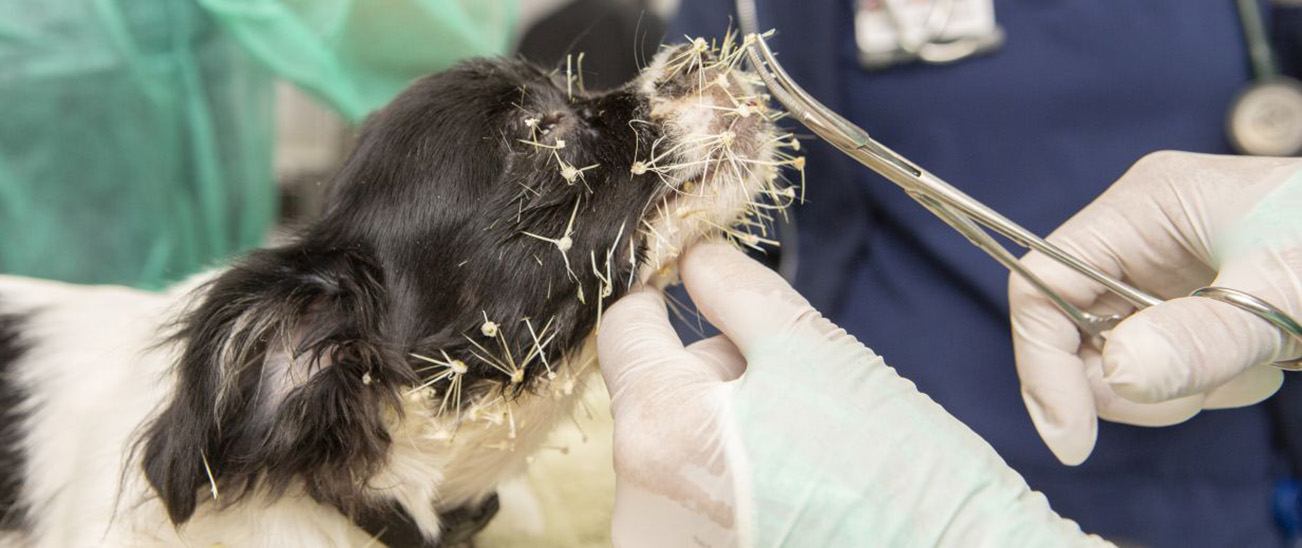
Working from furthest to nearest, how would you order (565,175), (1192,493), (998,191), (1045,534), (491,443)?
(998,191) → (1192,493) → (491,443) → (565,175) → (1045,534)

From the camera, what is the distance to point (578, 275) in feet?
3.43

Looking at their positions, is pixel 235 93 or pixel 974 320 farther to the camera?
pixel 235 93

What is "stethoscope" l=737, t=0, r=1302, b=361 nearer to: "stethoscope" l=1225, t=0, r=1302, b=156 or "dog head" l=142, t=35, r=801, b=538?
"dog head" l=142, t=35, r=801, b=538

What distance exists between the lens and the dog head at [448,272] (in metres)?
0.98

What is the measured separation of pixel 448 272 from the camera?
1.04 meters

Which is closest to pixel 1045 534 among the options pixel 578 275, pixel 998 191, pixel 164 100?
pixel 578 275

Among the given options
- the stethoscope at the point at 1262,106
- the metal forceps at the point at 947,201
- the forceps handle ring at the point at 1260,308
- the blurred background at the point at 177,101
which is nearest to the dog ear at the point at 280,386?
the blurred background at the point at 177,101

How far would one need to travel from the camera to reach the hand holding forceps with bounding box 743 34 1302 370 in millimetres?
843

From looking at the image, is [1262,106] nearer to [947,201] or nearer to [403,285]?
[947,201]

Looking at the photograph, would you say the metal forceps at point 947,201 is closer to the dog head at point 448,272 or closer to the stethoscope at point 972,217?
the stethoscope at point 972,217

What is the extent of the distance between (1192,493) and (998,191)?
59 cm

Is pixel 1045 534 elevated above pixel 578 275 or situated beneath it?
situated beneath

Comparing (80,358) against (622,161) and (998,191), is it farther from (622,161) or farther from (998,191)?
(998,191)

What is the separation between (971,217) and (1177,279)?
0.35 metres
